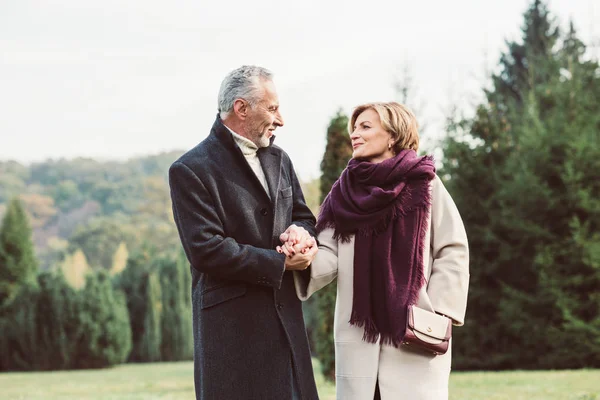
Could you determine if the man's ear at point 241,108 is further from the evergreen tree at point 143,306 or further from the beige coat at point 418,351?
the evergreen tree at point 143,306

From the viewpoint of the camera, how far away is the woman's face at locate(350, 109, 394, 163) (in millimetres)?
3428

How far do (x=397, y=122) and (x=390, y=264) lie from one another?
63 centimetres

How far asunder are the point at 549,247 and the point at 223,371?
1226cm

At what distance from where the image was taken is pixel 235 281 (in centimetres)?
328

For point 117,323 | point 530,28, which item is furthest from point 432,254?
point 530,28

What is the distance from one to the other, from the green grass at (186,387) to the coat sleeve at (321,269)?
4924 mm

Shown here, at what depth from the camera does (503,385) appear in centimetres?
1002

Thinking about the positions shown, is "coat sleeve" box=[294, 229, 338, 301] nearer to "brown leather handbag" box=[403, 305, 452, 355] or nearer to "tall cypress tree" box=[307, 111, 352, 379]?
"brown leather handbag" box=[403, 305, 452, 355]

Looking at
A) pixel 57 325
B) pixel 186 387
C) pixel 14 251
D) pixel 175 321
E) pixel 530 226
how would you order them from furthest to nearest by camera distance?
pixel 175 321 < pixel 14 251 < pixel 57 325 < pixel 530 226 < pixel 186 387

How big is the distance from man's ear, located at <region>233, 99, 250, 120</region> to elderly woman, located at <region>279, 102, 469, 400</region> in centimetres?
51

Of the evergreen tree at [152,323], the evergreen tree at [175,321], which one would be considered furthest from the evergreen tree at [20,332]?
the evergreen tree at [175,321]

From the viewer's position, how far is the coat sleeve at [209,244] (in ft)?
10.3

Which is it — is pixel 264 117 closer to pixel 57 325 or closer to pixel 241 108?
pixel 241 108

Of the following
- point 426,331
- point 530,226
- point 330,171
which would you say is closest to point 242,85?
point 426,331
